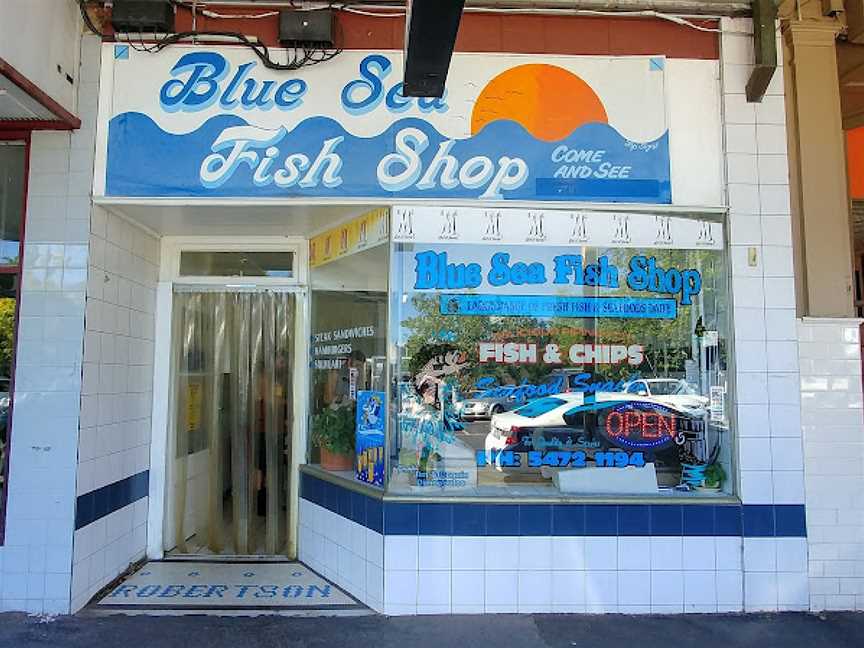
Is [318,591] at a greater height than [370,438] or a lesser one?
lesser

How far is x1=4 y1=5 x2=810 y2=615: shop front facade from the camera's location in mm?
4469

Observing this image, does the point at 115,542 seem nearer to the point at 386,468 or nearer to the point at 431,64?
the point at 386,468

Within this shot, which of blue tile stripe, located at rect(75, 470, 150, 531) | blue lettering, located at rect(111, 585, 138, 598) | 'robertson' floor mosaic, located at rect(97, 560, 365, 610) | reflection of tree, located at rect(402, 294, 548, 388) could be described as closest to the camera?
blue tile stripe, located at rect(75, 470, 150, 531)

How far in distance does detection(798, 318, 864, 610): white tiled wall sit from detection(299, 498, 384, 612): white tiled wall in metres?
2.94

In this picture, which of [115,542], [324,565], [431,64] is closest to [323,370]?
[324,565]

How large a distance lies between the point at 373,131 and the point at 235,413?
2.62 meters

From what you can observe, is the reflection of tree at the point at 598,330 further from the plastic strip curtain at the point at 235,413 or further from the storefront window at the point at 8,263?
the storefront window at the point at 8,263

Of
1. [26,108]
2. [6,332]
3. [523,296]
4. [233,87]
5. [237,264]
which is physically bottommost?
[6,332]

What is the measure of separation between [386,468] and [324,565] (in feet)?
3.56

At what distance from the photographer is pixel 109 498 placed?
4801mm

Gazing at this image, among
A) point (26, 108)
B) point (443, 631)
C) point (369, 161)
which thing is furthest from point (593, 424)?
point (26, 108)

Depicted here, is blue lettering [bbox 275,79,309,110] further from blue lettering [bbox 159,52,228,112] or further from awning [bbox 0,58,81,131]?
awning [bbox 0,58,81,131]

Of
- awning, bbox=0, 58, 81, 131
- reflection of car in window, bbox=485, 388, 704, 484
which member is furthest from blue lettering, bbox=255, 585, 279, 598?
awning, bbox=0, 58, 81, 131

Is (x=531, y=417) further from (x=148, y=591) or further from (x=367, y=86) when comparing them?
(x=148, y=591)
